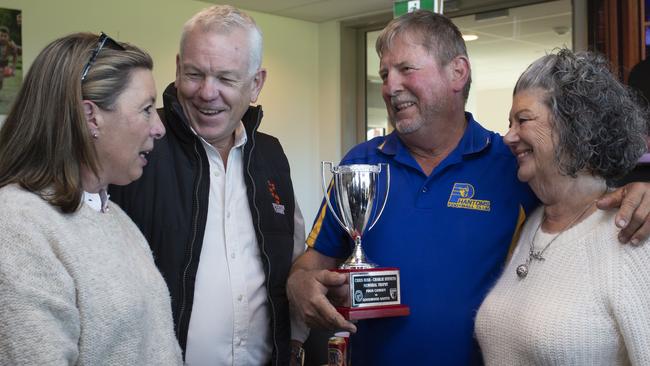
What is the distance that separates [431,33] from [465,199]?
494 mm

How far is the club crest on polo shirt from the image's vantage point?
1982mm

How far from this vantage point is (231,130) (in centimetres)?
214

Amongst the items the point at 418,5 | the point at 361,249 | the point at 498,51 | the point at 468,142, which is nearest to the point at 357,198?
the point at 361,249

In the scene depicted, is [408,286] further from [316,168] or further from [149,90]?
[316,168]

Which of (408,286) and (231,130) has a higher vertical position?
(231,130)

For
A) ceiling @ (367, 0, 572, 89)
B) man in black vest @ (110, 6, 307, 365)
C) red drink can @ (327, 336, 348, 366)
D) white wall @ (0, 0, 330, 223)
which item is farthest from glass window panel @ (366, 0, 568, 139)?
red drink can @ (327, 336, 348, 366)

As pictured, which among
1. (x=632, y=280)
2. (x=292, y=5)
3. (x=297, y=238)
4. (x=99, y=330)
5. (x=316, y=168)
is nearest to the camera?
(x=99, y=330)

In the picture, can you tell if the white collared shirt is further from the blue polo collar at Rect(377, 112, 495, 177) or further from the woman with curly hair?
the woman with curly hair

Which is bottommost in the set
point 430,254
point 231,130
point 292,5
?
point 430,254

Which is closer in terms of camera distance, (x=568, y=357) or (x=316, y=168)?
(x=568, y=357)

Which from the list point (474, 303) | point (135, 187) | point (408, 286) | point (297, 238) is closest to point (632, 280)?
point (474, 303)

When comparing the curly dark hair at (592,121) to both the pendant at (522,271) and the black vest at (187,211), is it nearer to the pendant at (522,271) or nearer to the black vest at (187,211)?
the pendant at (522,271)

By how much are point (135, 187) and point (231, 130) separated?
13.2 inches

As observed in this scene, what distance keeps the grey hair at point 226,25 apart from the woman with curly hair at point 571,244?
78cm
